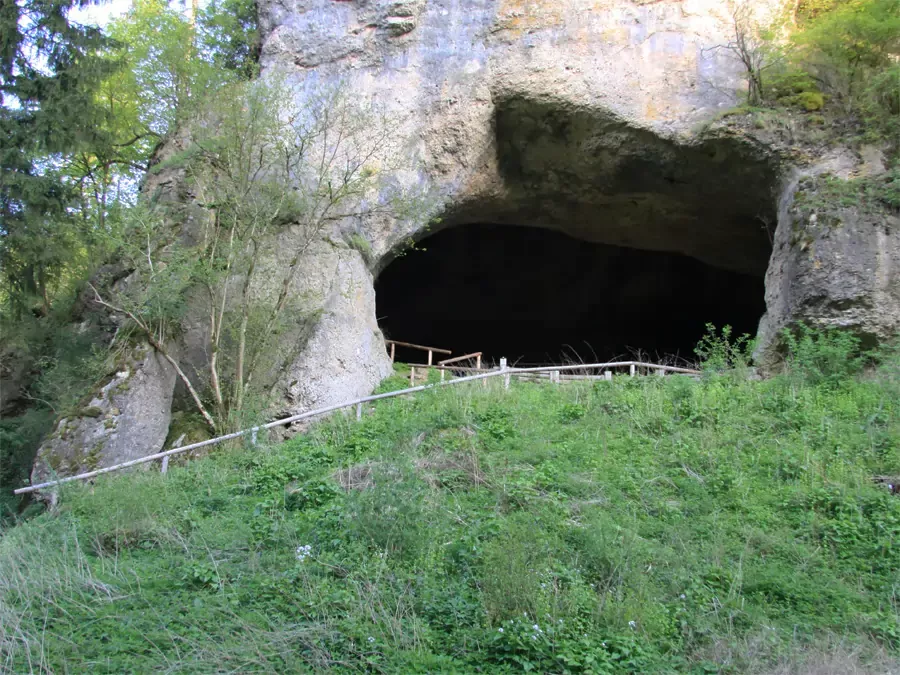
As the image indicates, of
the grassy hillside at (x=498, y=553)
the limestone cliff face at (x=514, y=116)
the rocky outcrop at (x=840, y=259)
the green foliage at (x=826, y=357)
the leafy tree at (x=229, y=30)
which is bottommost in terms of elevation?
the grassy hillside at (x=498, y=553)

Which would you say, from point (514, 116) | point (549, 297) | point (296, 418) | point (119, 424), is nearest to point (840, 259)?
point (514, 116)

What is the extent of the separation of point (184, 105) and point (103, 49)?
1819mm

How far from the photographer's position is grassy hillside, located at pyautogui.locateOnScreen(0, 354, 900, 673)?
5715mm

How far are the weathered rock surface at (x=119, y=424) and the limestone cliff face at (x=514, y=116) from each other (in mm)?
1029

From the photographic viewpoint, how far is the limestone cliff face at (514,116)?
526 inches

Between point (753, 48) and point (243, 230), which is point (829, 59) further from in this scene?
point (243, 230)

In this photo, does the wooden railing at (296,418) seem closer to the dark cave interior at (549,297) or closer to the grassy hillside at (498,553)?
the grassy hillside at (498,553)

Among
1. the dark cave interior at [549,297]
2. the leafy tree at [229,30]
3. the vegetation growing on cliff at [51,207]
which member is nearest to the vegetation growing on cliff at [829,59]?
the dark cave interior at [549,297]

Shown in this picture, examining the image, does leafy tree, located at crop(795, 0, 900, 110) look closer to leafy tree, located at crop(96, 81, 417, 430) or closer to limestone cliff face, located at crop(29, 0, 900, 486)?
limestone cliff face, located at crop(29, 0, 900, 486)

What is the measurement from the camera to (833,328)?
1184 cm

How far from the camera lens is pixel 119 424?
36.2 ft

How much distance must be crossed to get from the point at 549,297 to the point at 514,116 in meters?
8.93

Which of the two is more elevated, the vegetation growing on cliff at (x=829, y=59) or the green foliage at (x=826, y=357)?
the vegetation growing on cliff at (x=829, y=59)

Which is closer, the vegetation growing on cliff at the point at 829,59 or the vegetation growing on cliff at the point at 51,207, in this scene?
the vegetation growing on cliff at the point at 51,207
